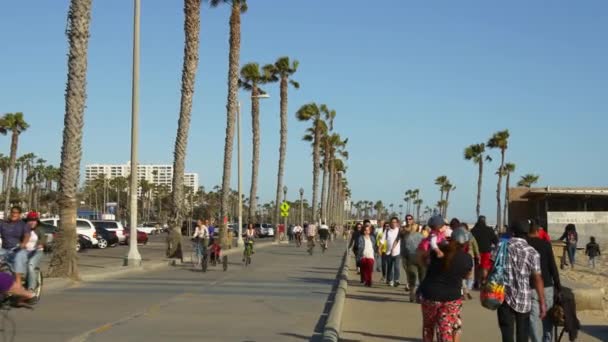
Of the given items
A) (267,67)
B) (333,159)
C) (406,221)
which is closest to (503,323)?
(406,221)

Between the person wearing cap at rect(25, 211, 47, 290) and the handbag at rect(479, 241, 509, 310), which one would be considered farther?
the person wearing cap at rect(25, 211, 47, 290)

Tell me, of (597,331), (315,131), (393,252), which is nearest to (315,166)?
(315,131)

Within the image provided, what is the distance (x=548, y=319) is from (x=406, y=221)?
8.62m

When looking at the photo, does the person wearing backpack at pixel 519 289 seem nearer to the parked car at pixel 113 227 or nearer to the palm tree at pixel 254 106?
the parked car at pixel 113 227

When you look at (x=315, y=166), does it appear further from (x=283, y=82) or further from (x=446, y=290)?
(x=446, y=290)

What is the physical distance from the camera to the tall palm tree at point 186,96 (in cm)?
3472

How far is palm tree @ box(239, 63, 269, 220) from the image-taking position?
59500mm

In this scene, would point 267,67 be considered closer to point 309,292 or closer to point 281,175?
point 281,175

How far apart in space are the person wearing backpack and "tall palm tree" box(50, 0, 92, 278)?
46.3 ft

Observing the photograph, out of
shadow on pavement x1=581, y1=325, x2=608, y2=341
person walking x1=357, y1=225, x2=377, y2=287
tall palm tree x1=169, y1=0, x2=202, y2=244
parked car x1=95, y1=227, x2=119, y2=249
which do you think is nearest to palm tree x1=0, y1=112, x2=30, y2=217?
parked car x1=95, y1=227, x2=119, y2=249

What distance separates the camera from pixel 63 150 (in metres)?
21.0

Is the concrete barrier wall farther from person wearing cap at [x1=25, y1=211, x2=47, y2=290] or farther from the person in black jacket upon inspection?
the person in black jacket

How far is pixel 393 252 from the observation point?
19.8 m

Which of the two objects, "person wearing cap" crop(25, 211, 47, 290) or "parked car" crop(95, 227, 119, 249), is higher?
"person wearing cap" crop(25, 211, 47, 290)
